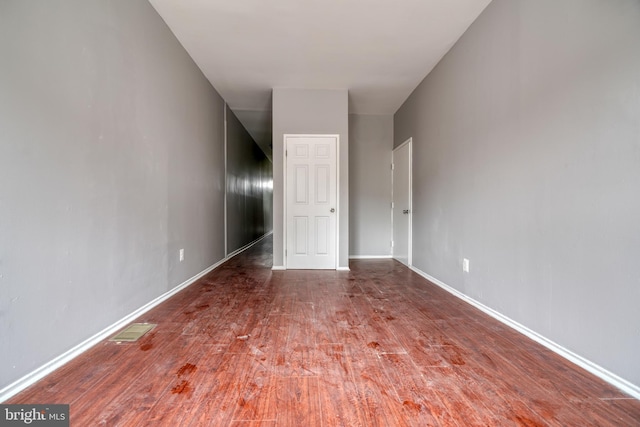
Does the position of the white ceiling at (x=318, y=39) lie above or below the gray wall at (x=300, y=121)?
above

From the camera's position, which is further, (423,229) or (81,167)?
(423,229)

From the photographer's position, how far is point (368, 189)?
5238 millimetres

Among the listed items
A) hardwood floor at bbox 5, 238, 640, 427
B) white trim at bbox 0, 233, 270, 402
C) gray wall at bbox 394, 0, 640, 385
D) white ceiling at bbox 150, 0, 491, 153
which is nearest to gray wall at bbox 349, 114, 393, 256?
white ceiling at bbox 150, 0, 491, 153

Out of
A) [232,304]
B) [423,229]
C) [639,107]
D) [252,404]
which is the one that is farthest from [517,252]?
[232,304]

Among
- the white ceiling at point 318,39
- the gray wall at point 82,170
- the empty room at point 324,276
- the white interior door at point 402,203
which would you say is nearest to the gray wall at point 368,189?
the white interior door at point 402,203

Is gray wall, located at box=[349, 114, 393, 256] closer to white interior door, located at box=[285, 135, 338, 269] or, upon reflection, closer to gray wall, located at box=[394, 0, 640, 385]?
white interior door, located at box=[285, 135, 338, 269]

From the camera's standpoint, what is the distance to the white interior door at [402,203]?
443cm

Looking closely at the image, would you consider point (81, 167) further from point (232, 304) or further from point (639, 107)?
point (639, 107)

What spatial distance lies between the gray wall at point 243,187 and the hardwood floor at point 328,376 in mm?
2977

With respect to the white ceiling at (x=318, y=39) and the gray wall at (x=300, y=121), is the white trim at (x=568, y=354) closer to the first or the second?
the gray wall at (x=300, y=121)

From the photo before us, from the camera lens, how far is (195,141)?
3.52 metres

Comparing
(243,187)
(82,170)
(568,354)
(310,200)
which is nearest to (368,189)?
(310,200)

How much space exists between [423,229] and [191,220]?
3034mm

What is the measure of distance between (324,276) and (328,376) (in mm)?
2297
